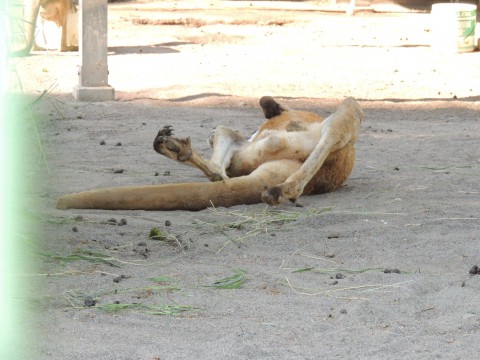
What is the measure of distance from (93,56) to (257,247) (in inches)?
196

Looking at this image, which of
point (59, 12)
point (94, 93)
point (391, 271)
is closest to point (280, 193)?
point (391, 271)

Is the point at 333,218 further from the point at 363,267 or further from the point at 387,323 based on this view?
the point at 387,323

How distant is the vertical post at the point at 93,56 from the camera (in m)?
8.66

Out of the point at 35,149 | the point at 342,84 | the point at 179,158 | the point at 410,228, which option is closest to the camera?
the point at 410,228

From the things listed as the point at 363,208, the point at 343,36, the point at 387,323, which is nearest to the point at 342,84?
the point at 343,36

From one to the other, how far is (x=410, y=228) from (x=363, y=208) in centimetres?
47

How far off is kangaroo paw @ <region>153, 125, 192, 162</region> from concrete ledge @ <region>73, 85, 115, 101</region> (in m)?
3.89

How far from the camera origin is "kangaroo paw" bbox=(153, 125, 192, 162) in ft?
15.8

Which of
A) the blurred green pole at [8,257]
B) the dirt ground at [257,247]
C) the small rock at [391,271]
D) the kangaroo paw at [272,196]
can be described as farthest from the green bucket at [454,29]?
the small rock at [391,271]

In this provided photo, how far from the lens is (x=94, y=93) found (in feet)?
28.4

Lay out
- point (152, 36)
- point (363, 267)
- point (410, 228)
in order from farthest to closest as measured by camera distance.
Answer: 1. point (152, 36)
2. point (410, 228)
3. point (363, 267)

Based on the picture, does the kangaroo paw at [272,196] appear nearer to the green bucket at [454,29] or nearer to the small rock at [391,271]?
the small rock at [391,271]

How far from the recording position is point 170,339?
303cm

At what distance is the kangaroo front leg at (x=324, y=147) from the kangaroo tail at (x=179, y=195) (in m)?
0.16
